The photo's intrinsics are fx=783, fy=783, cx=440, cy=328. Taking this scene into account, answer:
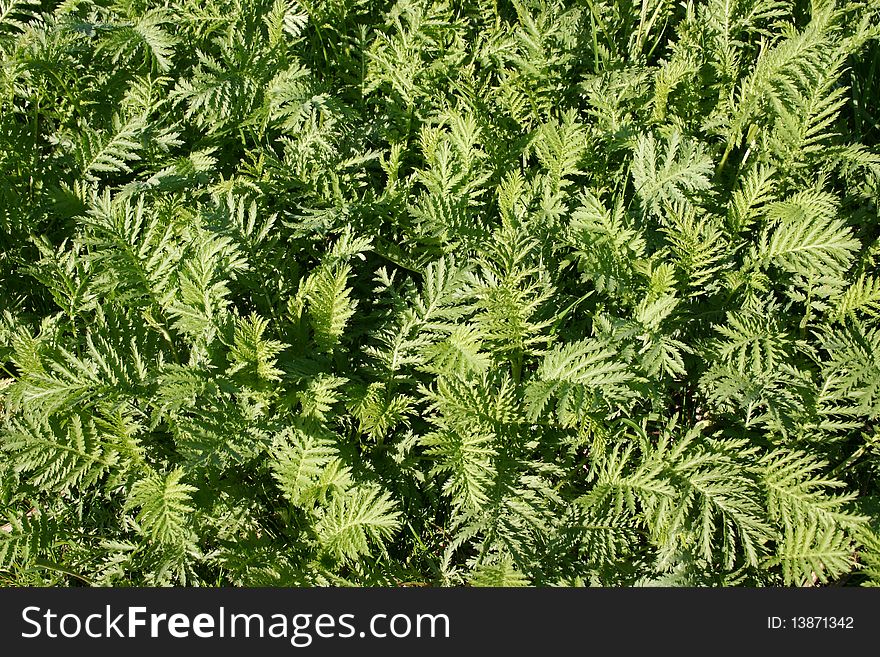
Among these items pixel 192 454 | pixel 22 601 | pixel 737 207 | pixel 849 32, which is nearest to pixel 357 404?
pixel 192 454

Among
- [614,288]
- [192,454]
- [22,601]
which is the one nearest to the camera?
[192,454]

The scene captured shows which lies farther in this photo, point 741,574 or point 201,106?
point 201,106

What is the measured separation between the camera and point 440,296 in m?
2.83

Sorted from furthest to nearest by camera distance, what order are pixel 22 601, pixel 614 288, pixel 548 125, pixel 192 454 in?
pixel 548 125 → pixel 614 288 → pixel 22 601 → pixel 192 454

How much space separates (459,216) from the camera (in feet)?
9.66

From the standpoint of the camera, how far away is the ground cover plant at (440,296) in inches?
101

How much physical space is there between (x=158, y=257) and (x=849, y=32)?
110 inches

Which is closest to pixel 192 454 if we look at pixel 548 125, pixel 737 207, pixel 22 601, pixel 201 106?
pixel 22 601

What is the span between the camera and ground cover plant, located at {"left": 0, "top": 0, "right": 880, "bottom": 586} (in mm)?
2568

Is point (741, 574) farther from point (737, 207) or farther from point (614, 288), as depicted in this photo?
point (737, 207)

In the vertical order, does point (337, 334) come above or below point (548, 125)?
below

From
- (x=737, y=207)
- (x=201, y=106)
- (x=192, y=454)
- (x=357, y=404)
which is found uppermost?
(x=201, y=106)

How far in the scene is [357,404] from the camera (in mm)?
2734

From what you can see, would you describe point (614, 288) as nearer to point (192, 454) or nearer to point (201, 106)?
point (192, 454)
